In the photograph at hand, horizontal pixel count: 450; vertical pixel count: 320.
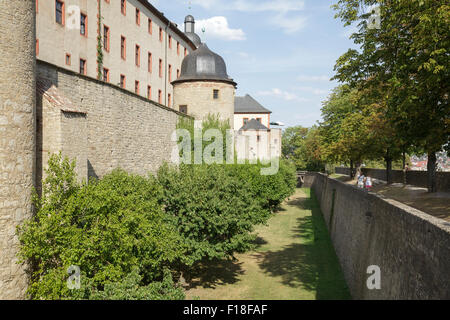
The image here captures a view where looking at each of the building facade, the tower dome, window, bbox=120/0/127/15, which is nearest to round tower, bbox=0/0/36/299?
the building facade

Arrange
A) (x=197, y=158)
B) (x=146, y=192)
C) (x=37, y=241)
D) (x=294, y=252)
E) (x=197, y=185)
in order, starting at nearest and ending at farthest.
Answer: (x=37, y=241) → (x=146, y=192) → (x=197, y=185) → (x=294, y=252) → (x=197, y=158)

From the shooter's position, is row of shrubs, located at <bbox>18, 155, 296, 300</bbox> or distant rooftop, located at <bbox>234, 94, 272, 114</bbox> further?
distant rooftop, located at <bbox>234, 94, 272, 114</bbox>

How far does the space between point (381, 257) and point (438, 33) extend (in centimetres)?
729

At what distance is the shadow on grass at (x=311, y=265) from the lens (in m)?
16.0

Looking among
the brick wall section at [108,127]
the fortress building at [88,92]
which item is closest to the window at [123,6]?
the fortress building at [88,92]

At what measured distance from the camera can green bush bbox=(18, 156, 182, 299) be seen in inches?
350

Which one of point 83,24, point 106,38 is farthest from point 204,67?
point 83,24

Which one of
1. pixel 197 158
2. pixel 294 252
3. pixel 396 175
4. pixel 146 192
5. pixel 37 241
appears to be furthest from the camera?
pixel 396 175

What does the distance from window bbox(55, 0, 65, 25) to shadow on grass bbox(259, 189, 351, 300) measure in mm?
19853

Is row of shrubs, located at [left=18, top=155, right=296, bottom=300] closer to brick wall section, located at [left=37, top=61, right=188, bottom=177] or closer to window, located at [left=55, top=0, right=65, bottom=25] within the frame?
brick wall section, located at [left=37, top=61, right=188, bottom=177]

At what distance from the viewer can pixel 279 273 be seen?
18.8 metres
